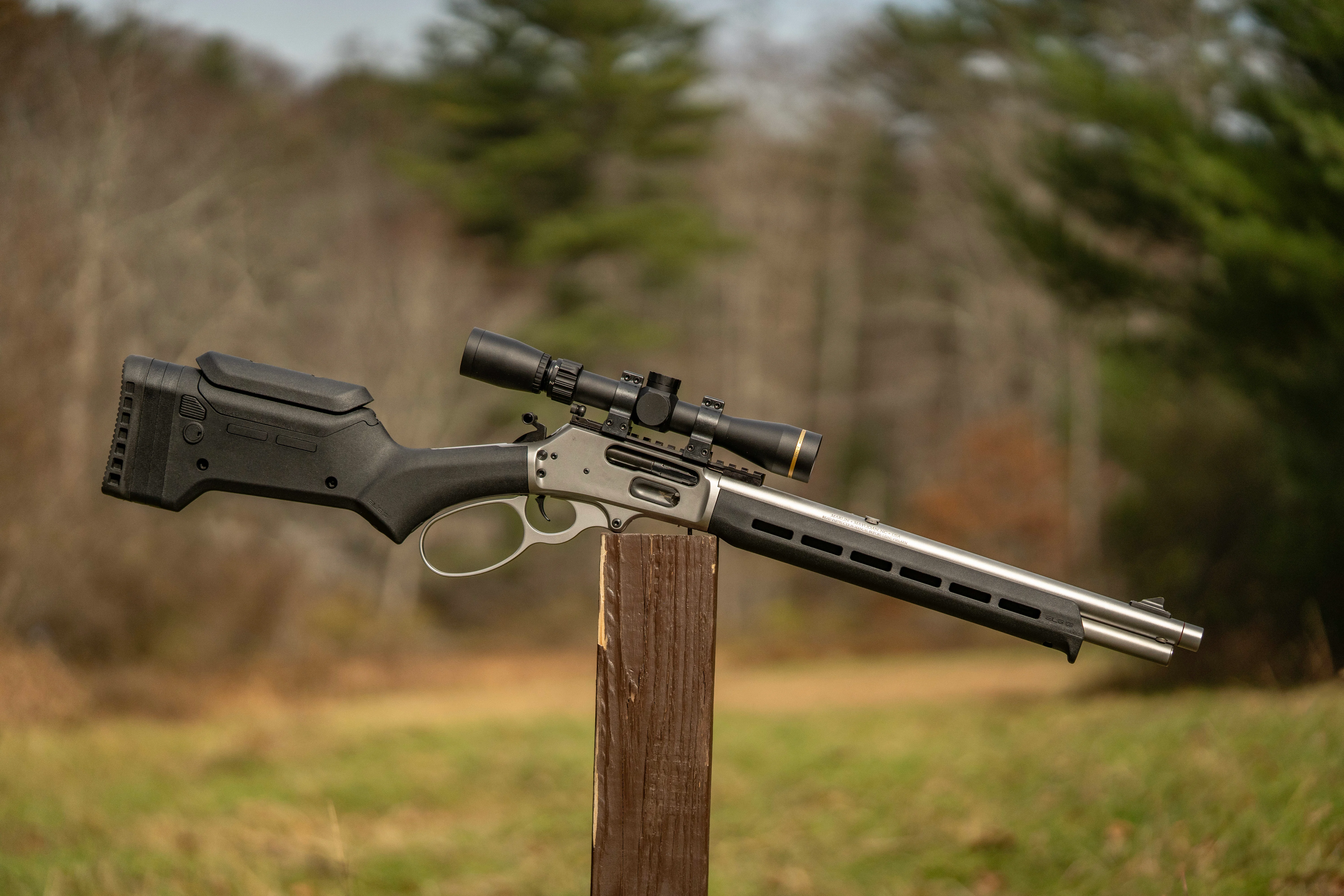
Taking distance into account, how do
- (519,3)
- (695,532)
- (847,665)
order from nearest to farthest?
1. (695,532)
2. (847,665)
3. (519,3)

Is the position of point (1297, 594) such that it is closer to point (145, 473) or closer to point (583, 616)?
point (145, 473)

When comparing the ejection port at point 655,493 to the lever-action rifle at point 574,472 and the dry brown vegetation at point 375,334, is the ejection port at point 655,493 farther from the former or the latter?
the dry brown vegetation at point 375,334

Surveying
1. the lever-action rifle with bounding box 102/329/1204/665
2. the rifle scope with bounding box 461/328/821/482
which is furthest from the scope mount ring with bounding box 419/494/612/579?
the rifle scope with bounding box 461/328/821/482

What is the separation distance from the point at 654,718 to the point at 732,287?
2800 cm

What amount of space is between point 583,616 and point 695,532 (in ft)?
69.5

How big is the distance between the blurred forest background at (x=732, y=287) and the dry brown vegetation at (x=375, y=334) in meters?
0.09

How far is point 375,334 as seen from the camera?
853 inches

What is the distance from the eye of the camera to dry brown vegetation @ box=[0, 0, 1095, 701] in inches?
514

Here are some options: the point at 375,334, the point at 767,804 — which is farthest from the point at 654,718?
the point at 375,334

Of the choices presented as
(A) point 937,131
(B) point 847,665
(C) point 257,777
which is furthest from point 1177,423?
(A) point 937,131

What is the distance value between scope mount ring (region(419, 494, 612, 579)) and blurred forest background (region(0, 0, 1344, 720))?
649 centimetres

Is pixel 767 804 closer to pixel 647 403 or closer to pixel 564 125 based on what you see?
pixel 647 403

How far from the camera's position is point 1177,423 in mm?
13141

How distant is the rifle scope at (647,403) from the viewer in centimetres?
299
